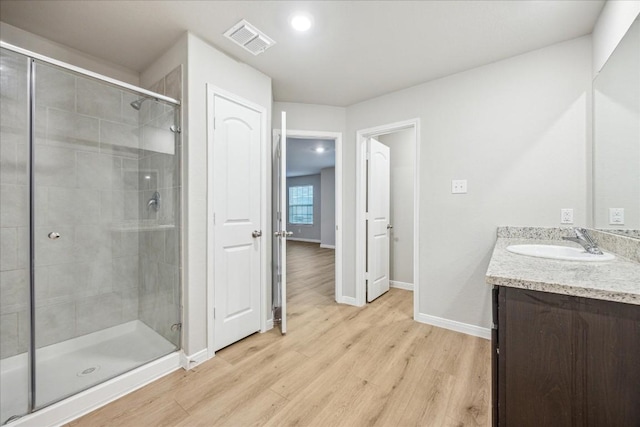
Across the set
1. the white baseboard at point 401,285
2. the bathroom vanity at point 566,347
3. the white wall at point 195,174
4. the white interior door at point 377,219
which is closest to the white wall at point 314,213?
the white baseboard at point 401,285

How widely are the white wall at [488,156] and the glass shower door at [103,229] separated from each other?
229cm

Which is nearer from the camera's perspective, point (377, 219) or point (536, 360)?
point (536, 360)

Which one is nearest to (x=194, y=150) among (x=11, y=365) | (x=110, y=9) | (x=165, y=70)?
(x=165, y=70)

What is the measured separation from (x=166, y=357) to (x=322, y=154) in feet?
→ 17.7

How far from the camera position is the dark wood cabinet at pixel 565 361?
0.77 metres

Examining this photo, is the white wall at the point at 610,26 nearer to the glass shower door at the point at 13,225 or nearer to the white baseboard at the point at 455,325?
the white baseboard at the point at 455,325

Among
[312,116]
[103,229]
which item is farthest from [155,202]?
[312,116]

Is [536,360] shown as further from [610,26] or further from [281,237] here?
[610,26]

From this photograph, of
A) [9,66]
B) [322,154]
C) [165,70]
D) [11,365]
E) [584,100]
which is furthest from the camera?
[322,154]

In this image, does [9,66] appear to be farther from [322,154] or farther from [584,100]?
[322,154]

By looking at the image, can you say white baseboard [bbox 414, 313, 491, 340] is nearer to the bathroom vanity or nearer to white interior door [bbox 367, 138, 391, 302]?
white interior door [bbox 367, 138, 391, 302]

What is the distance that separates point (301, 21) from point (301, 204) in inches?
324

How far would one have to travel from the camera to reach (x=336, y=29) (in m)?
1.85

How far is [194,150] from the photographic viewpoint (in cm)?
194
